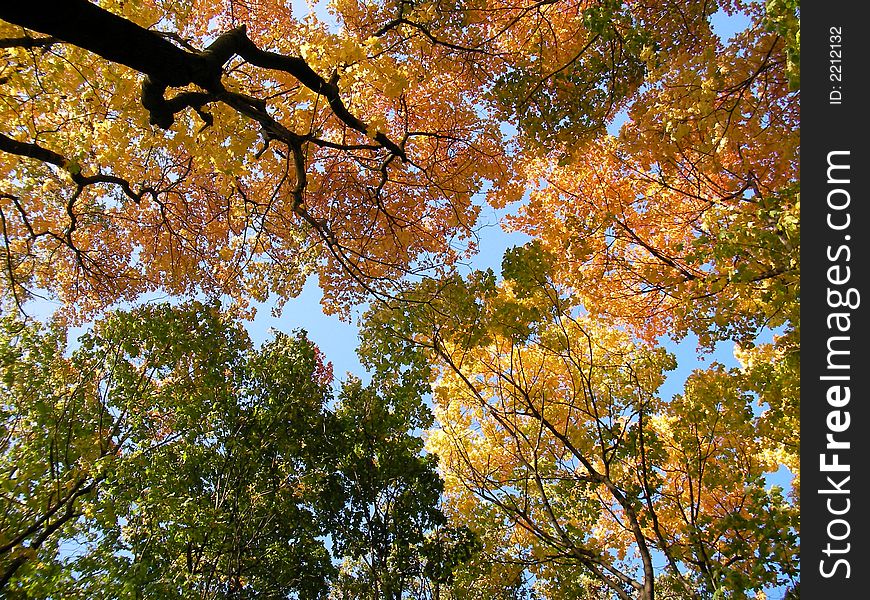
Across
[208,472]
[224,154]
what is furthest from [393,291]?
[208,472]

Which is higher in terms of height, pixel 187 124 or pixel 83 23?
pixel 187 124

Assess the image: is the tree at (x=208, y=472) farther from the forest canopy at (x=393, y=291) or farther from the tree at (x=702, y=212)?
the tree at (x=702, y=212)

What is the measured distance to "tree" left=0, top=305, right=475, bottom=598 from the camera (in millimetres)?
5652

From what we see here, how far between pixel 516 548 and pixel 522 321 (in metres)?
5.11

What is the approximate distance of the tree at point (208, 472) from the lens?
18.5ft

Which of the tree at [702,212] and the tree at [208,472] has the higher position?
A: the tree at [702,212]

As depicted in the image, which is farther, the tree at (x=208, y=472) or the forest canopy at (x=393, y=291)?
the tree at (x=208, y=472)

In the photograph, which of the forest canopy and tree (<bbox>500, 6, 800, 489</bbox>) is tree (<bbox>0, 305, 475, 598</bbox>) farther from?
tree (<bbox>500, 6, 800, 489</bbox>)

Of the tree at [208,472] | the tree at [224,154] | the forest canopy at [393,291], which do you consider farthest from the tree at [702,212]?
the tree at [208,472]

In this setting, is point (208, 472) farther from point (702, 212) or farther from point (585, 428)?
point (702, 212)

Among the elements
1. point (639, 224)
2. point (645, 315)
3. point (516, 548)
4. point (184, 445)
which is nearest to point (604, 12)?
point (639, 224)
